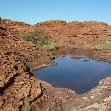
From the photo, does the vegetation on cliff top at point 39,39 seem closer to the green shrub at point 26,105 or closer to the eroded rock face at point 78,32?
the eroded rock face at point 78,32

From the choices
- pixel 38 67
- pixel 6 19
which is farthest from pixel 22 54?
pixel 6 19

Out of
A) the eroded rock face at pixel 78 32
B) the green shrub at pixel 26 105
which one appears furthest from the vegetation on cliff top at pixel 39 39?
the green shrub at pixel 26 105

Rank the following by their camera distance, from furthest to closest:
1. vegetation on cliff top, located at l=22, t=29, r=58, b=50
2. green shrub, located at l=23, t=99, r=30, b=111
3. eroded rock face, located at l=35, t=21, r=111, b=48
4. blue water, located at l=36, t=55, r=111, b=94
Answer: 1. eroded rock face, located at l=35, t=21, r=111, b=48
2. vegetation on cliff top, located at l=22, t=29, r=58, b=50
3. blue water, located at l=36, t=55, r=111, b=94
4. green shrub, located at l=23, t=99, r=30, b=111

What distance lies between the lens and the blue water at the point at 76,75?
3219 cm

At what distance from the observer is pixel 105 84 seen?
28.8m

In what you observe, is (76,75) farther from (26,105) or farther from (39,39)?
(39,39)

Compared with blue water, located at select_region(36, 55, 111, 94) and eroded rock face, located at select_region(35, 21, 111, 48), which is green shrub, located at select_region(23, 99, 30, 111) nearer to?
blue water, located at select_region(36, 55, 111, 94)

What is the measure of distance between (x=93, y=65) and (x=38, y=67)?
32.4ft

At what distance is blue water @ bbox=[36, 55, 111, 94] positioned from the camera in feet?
106

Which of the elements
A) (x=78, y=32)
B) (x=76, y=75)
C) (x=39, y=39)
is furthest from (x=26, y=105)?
(x=78, y=32)

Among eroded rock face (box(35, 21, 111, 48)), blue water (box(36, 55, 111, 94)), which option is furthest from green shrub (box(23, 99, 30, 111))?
eroded rock face (box(35, 21, 111, 48))

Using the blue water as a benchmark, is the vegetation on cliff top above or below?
above

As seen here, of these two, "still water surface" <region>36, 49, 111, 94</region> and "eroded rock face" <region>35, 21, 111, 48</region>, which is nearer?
"still water surface" <region>36, 49, 111, 94</region>

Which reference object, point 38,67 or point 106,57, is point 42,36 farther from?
point 38,67
